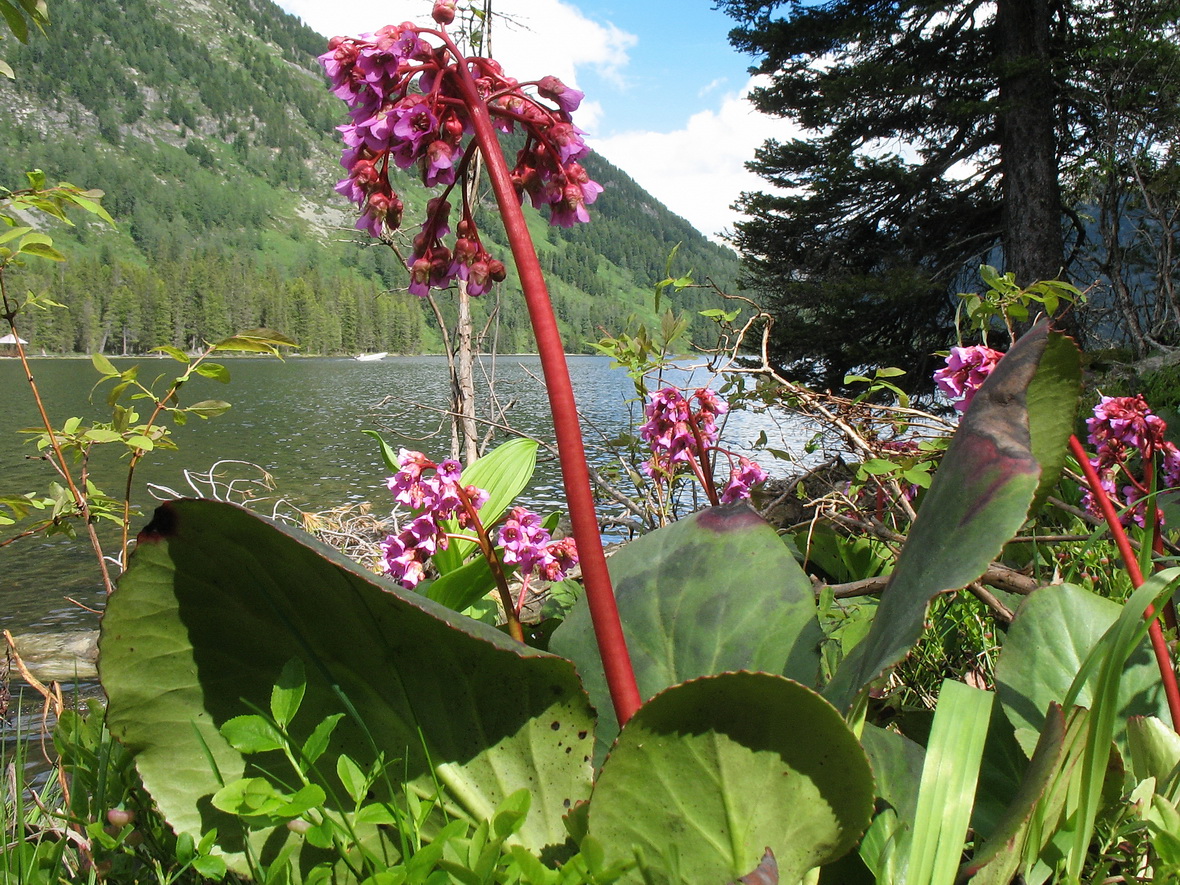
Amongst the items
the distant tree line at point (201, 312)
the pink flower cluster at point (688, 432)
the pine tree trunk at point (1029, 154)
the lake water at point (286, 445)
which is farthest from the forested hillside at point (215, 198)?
the pink flower cluster at point (688, 432)

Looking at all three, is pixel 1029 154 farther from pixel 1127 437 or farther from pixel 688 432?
pixel 688 432

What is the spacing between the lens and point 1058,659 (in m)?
1.03

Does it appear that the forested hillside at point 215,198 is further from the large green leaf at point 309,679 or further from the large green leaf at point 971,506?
the large green leaf at point 971,506

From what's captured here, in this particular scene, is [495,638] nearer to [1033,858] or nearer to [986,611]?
[1033,858]

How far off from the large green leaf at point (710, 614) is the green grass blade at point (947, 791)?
265mm

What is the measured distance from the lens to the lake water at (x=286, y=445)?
7.29 metres

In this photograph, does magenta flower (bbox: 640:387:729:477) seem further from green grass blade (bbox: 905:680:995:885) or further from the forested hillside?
the forested hillside

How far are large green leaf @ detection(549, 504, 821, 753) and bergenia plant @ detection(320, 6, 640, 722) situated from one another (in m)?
0.17

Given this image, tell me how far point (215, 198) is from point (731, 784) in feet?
487

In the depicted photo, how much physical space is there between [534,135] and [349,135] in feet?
0.83

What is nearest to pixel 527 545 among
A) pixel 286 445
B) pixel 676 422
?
pixel 676 422

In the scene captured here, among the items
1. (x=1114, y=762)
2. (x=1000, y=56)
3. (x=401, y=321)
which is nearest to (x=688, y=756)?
(x=1114, y=762)

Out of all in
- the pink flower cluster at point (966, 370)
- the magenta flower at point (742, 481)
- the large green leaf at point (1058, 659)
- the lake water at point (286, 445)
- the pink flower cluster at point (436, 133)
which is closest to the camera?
the pink flower cluster at point (436, 133)

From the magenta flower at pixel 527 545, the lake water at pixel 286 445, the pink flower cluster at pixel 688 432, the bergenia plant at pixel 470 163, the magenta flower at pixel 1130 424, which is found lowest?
the lake water at pixel 286 445
